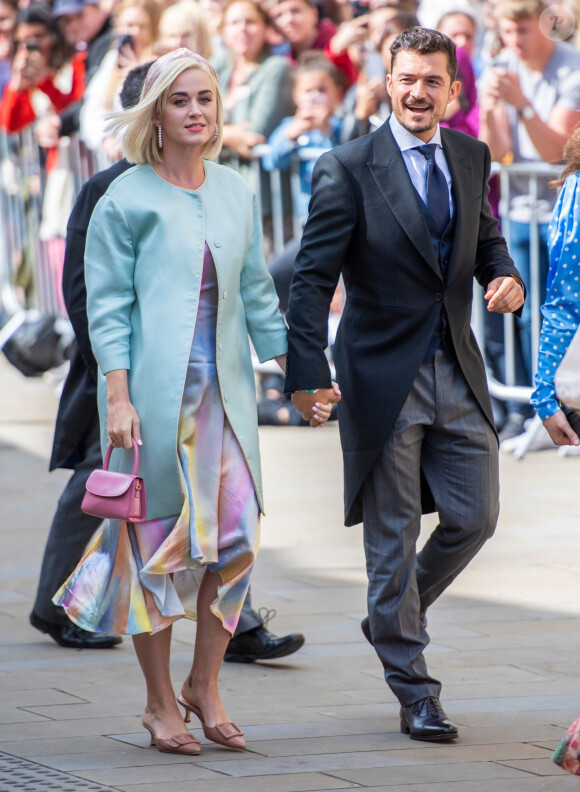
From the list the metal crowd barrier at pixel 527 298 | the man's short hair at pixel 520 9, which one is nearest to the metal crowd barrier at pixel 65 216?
the metal crowd barrier at pixel 527 298

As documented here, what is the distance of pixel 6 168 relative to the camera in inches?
544

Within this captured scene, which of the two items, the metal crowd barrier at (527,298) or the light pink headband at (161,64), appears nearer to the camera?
the light pink headband at (161,64)

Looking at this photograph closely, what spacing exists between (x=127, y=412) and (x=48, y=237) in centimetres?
833

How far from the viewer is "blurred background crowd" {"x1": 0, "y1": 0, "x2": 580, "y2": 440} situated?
337 inches

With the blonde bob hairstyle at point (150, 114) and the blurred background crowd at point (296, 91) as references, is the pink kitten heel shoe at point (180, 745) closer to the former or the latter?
the blonde bob hairstyle at point (150, 114)

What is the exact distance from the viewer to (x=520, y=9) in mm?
8516

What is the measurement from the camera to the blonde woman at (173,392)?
4219 millimetres

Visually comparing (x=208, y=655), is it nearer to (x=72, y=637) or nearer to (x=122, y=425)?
(x=122, y=425)

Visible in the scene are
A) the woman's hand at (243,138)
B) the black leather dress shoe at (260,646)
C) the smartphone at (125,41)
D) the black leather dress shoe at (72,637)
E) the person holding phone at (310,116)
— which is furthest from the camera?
the woman's hand at (243,138)

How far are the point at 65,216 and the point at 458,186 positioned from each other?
805 centimetres

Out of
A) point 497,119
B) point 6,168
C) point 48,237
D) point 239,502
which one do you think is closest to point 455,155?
point 239,502

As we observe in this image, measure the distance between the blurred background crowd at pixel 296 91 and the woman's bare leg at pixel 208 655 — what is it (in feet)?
8.96

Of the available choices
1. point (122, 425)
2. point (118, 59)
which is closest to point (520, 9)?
point (118, 59)

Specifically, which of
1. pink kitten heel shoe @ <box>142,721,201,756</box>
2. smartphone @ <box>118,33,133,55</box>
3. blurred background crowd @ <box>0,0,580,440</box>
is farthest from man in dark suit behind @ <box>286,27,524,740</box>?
smartphone @ <box>118,33,133,55</box>
